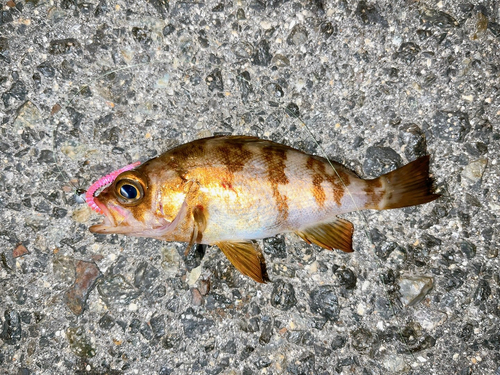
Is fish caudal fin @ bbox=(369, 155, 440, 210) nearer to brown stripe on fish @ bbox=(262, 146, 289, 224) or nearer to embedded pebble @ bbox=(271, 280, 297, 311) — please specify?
brown stripe on fish @ bbox=(262, 146, 289, 224)

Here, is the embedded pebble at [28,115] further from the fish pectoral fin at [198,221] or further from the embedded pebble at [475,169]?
the embedded pebble at [475,169]

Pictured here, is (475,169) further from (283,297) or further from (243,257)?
(243,257)

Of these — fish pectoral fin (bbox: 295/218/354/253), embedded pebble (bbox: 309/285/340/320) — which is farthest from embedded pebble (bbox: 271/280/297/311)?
fish pectoral fin (bbox: 295/218/354/253)

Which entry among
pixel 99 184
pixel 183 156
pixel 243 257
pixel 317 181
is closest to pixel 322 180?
pixel 317 181

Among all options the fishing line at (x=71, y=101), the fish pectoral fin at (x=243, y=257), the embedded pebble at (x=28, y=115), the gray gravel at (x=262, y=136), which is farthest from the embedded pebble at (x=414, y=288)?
the embedded pebble at (x=28, y=115)

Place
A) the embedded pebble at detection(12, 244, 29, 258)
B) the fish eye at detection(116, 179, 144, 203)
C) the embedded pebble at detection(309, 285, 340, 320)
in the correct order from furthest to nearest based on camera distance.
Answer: the embedded pebble at detection(12, 244, 29, 258) < the embedded pebble at detection(309, 285, 340, 320) < the fish eye at detection(116, 179, 144, 203)
